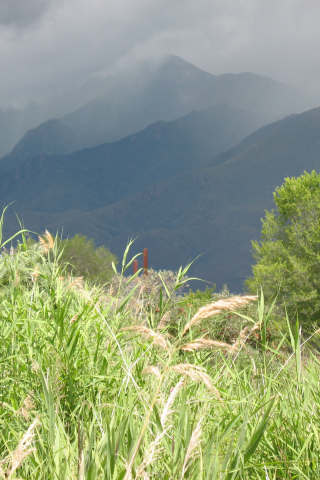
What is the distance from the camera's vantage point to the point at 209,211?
142750mm

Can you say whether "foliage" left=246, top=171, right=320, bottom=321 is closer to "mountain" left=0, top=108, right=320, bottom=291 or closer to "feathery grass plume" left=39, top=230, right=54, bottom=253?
"feathery grass plume" left=39, top=230, right=54, bottom=253

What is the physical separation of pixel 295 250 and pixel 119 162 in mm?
173020

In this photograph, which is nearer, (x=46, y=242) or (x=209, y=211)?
(x=46, y=242)

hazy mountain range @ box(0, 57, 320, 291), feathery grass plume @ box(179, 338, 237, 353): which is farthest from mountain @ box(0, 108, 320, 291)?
feathery grass plume @ box(179, 338, 237, 353)

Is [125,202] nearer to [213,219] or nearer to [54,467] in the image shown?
[213,219]

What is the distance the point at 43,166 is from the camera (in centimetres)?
17088

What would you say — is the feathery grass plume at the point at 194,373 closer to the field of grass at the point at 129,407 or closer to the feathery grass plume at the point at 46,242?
the field of grass at the point at 129,407

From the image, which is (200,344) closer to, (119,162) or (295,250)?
(295,250)

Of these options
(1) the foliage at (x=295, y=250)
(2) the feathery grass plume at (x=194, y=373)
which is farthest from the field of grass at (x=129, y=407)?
(1) the foliage at (x=295, y=250)

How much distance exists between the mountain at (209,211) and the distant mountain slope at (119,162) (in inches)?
328

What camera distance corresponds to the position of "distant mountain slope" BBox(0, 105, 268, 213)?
162650 mm

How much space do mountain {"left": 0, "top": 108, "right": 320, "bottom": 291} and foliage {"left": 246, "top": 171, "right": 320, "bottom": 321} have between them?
102m

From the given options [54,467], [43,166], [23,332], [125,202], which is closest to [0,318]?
[23,332]

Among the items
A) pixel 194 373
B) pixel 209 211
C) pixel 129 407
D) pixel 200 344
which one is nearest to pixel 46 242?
pixel 129 407
